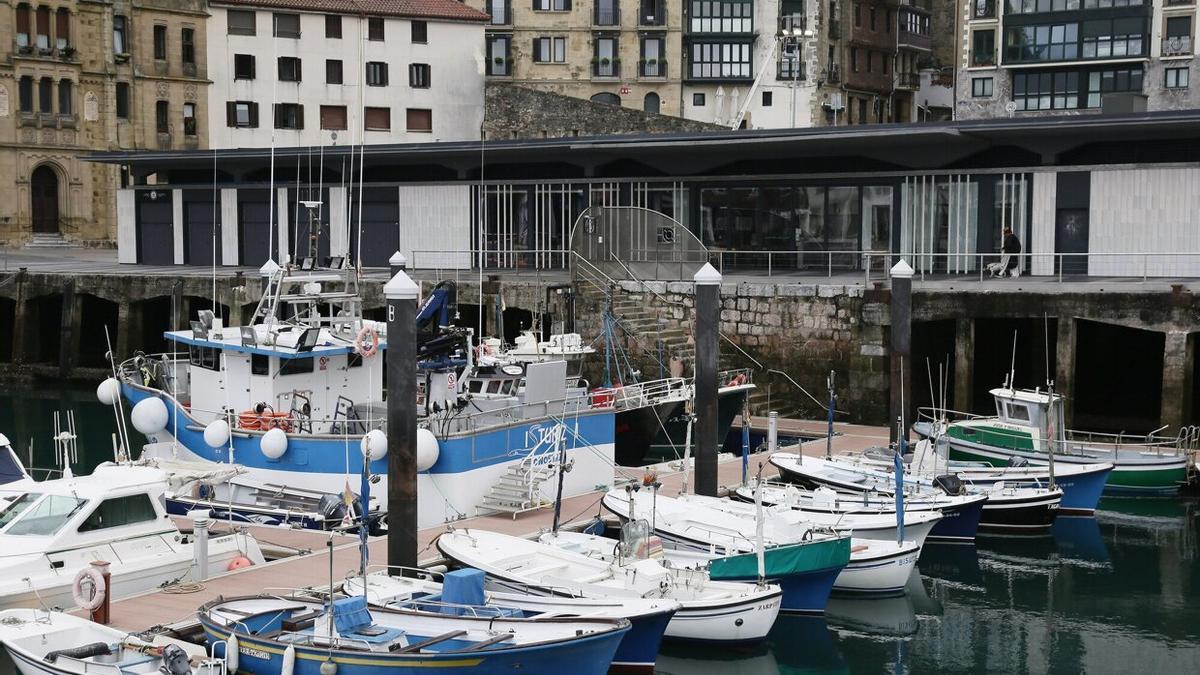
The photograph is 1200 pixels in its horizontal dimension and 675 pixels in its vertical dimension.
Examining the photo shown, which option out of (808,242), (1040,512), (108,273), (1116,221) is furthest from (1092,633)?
(108,273)

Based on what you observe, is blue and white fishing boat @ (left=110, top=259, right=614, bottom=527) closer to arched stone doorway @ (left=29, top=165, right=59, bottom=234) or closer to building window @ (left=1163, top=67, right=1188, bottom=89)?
arched stone doorway @ (left=29, top=165, right=59, bottom=234)

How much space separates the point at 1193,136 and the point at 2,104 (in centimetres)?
4880

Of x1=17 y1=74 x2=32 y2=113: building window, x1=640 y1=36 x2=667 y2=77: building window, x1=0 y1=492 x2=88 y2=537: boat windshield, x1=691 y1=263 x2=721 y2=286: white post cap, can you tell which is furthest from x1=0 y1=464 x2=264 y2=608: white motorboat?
x1=640 y1=36 x2=667 y2=77: building window

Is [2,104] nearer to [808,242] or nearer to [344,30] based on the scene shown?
[344,30]

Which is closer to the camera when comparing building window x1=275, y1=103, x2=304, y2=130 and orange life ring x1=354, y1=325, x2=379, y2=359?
orange life ring x1=354, y1=325, x2=379, y2=359

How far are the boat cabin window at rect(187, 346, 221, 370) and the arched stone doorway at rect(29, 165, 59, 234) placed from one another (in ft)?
144

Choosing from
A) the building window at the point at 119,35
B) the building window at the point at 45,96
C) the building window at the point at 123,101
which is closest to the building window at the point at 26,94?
the building window at the point at 45,96

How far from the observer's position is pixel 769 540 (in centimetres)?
2069

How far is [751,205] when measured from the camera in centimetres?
4144

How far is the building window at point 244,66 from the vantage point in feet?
220

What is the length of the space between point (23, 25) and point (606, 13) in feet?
84.2

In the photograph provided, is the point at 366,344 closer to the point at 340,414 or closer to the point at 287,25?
the point at 340,414

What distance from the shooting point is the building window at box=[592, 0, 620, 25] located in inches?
2847

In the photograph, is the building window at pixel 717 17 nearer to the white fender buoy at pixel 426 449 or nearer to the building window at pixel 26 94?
the building window at pixel 26 94
